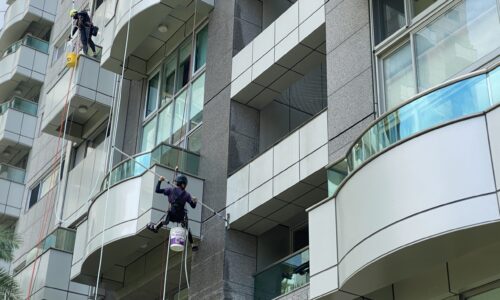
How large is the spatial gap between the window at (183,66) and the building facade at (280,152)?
0.21ft

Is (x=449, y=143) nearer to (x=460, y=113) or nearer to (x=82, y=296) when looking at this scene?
(x=460, y=113)

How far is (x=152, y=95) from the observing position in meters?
25.8

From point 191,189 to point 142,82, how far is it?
693cm

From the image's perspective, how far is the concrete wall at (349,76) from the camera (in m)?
15.8

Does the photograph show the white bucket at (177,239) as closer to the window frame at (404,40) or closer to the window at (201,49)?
the window frame at (404,40)

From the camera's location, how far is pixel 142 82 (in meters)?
26.4

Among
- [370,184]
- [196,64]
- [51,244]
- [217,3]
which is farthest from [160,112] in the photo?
[370,184]

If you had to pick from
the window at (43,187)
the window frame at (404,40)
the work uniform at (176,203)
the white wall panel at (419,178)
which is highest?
the window at (43,187)

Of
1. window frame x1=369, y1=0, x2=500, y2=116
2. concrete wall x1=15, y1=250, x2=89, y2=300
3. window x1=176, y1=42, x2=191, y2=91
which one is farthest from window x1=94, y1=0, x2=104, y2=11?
window frame x1=369, y1=0, x2=500, y2=116

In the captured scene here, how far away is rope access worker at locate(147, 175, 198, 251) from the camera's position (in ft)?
60.3

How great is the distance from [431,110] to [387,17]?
4.10 m

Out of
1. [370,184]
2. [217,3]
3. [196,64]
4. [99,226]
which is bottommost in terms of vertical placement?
[370,184]

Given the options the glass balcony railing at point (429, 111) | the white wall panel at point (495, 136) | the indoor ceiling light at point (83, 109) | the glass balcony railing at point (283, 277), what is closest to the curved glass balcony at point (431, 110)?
the glass balcony railing at point (429, 111)

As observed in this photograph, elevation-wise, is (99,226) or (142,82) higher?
(142,82)
